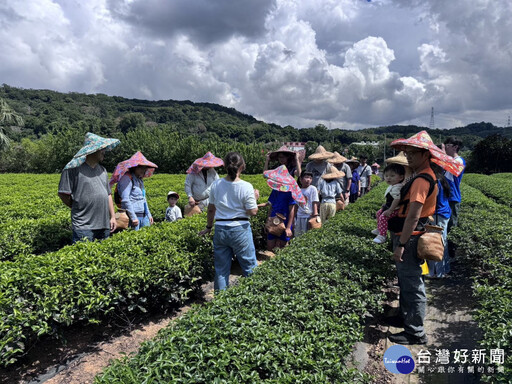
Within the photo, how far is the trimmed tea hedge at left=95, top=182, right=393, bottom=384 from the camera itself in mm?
1777

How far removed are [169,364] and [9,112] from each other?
42.5 meters

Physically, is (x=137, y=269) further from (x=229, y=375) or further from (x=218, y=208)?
(x=229, y=375)

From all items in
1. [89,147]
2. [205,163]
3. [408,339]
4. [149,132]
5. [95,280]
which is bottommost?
[408,339]

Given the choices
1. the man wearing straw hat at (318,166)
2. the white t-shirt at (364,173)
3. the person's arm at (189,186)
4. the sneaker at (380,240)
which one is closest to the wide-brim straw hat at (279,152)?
the man wearing straw hat at (318,166)

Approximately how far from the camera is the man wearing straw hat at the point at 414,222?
3004mm

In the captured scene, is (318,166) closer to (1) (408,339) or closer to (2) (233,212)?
(2) (233,212)

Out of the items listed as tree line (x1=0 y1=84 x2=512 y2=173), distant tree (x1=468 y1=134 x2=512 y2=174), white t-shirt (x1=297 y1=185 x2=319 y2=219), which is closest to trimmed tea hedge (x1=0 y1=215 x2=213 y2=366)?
white t-shirt (x1=297 y1=185 x2=319 y2=219)

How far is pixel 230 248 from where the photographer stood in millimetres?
3803

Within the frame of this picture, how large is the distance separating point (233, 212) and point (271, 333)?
169cm

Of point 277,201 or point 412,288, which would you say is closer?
point 412,288

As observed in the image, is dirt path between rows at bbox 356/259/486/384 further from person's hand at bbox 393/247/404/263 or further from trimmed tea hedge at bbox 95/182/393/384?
person's hand at bbox 393/247/404/263

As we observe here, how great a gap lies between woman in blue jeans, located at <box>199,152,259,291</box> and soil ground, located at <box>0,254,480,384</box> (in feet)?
4.01

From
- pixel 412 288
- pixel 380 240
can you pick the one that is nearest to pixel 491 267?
pixel 380 240

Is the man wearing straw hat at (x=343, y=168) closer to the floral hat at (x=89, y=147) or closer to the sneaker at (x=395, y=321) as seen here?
the sneaker at (x=395, y=321)
